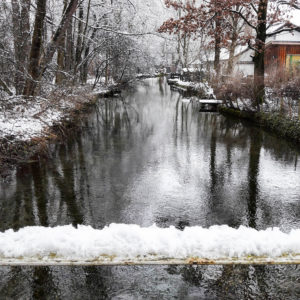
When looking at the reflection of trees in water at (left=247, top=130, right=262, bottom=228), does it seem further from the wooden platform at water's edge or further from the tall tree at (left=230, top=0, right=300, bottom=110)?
the tall tree at (left=230, top=0, right=300, bottom=110)

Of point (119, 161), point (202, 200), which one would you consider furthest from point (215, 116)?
point (202, 200)

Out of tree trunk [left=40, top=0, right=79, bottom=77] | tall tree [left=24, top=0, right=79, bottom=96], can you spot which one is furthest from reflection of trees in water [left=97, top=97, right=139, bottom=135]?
tree trunk [left=40, top=0, right=79, bottom=77]

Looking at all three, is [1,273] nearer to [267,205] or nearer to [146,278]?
[146,278]

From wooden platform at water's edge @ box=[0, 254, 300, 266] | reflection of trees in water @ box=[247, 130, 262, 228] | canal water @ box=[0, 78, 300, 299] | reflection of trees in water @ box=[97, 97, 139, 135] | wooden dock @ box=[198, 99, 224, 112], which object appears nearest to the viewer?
canal water @ box=[0, 78, 300, 299]

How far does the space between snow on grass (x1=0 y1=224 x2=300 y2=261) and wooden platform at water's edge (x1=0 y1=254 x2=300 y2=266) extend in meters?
0.05

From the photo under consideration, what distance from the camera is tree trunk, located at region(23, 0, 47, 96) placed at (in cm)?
1281

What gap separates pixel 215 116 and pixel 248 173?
36.8 ft

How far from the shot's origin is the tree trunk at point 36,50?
12.8 metres

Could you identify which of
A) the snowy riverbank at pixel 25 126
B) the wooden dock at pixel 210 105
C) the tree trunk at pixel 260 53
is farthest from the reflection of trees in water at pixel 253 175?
the wooden dock at pixel 210 105

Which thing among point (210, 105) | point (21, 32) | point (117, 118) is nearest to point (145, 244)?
point (21, 32)

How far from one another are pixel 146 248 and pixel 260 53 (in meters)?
16.7

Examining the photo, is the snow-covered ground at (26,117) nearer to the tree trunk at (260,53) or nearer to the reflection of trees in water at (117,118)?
the reflection of trees in water at (117,118)

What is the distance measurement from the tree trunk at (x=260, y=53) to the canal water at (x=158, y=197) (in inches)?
86.0

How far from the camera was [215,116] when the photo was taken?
19.5 meters
